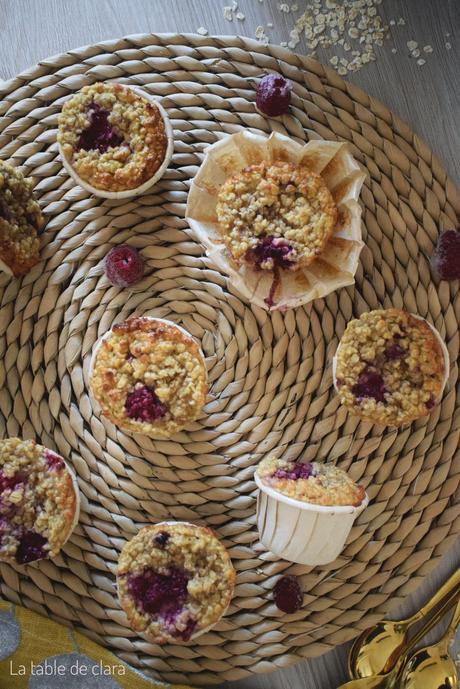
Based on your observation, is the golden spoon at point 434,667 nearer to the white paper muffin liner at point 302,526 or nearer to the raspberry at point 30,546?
the white paper muffin liner at point 302,526

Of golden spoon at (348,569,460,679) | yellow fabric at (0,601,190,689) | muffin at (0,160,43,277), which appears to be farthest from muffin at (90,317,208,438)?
golden spoon at (348,569,460,679)

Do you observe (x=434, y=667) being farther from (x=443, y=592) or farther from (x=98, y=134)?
(x=98, y=134)

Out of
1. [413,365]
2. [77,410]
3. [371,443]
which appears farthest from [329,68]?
[77,410]

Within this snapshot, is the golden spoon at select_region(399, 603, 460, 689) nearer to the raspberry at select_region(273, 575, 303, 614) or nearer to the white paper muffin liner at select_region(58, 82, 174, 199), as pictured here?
the raspberry at select_region(273, 575, 303, 614)

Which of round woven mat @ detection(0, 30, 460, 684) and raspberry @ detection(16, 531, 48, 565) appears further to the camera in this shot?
round woven mat @ detection(0, 30, 460, 684)

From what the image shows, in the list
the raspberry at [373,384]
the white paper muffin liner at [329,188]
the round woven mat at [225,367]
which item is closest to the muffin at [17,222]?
the round woven mat at [225,367]

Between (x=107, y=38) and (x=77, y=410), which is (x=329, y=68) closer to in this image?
(x=107, y=38)

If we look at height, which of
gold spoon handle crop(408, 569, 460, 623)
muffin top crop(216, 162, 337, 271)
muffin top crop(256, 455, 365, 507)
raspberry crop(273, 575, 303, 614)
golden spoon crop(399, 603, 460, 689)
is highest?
muffin top crop(216, 162, 337, 271)

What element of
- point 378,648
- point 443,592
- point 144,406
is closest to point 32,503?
point 144,406
